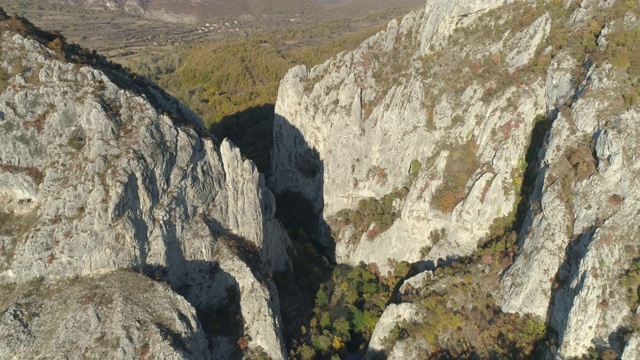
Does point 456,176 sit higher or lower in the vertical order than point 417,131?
lower

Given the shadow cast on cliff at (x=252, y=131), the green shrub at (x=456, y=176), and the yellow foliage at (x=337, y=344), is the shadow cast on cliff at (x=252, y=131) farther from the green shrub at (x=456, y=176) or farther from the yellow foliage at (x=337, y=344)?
the yellow foliage at (x=337, y=344)

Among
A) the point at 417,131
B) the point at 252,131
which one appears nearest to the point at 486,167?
the point at 417,131

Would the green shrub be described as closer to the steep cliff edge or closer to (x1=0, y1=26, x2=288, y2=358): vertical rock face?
the steep cliff edge

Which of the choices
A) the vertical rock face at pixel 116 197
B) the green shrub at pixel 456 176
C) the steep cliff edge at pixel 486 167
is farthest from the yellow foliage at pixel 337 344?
the green shrub at pixel 456 176

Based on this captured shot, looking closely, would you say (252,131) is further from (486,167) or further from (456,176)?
(486,167)

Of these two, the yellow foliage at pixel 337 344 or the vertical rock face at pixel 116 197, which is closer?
the vertical rock face at pixel 116 197

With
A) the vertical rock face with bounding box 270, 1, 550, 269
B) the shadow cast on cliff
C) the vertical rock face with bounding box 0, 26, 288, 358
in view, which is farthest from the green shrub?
the shadow cast on cliff

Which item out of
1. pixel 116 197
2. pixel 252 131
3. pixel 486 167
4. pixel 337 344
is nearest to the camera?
pixel 116 197
